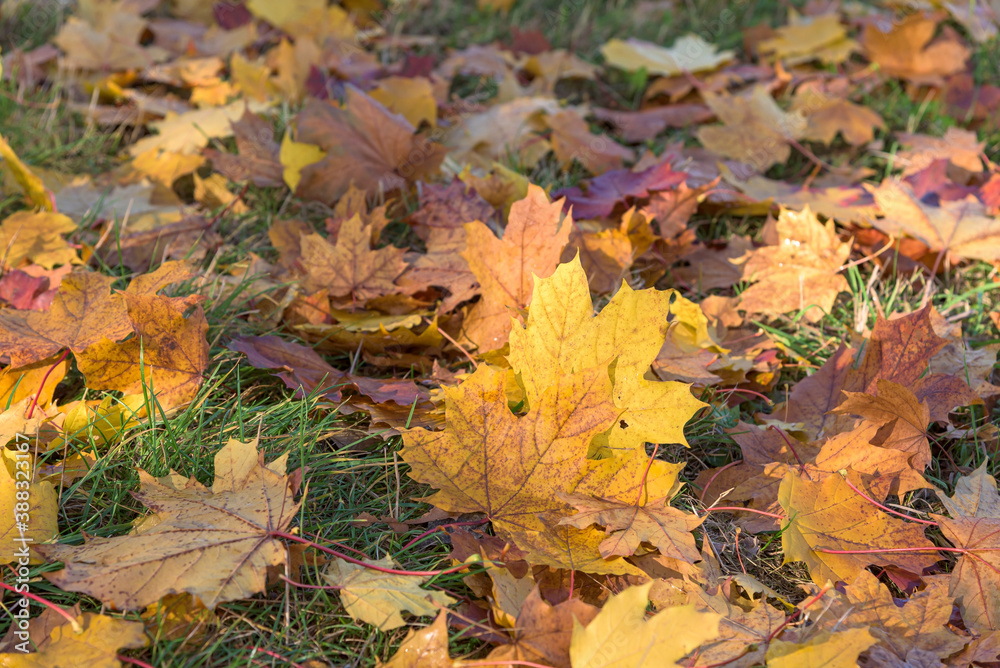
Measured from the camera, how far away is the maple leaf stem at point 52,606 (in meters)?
1.02

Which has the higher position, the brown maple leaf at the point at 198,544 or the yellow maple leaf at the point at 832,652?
the yellow maple leaf at the point at 832,652

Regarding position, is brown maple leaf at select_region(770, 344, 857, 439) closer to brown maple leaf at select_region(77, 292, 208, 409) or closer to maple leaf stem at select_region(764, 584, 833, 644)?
maple leaf stem at select_region(764, 584, 833, 644)

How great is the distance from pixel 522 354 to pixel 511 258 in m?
0.31

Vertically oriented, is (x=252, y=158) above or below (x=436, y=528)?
above

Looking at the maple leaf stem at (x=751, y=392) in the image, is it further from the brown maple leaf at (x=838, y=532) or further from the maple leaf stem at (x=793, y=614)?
the maple leaf stem at (x=793, y=614)

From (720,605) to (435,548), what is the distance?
0.49 metres

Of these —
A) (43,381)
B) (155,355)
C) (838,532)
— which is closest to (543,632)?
(838,532)

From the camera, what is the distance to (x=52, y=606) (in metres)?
1.04

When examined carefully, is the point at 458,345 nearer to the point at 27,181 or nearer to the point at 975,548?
Result: the point at 975,548

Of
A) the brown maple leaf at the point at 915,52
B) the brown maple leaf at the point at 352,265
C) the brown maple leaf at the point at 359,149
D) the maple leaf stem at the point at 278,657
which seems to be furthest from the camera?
the brown maple leaf at the point at 915,52

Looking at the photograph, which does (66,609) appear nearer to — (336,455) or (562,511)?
(336,455)

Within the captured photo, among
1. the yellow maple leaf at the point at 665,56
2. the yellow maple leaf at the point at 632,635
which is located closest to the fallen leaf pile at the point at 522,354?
the yellow maple leaf at the point at 632,635

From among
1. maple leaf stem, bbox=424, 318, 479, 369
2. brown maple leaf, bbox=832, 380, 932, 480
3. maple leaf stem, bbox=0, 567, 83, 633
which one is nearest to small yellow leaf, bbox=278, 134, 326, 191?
maple leaf stem, bbox=424, 318, 479, 369

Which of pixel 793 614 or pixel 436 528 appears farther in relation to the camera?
pixel 436 528
